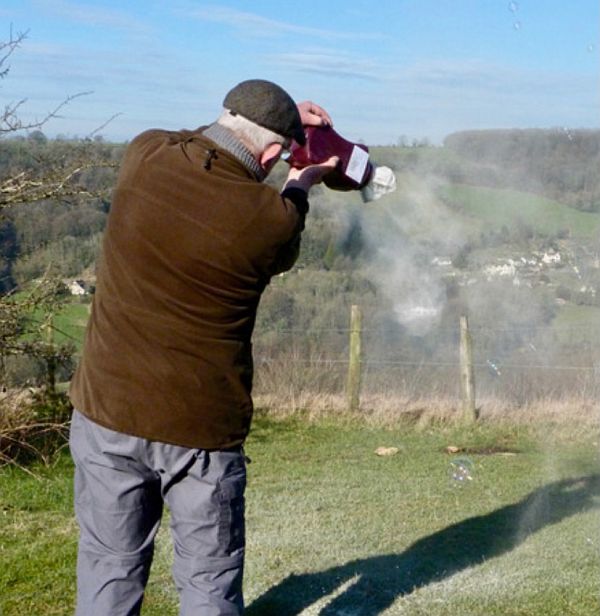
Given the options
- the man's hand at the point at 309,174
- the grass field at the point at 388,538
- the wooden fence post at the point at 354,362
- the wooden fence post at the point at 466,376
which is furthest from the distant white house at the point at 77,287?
the man's hand at the point at 309,174

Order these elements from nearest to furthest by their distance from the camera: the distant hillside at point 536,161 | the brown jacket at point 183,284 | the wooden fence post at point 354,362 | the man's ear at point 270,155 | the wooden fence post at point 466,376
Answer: the brown jacket at point 183,284 < the man's ear at point 270,155 < the distant hillside at point 536,161 < the wooden fence post at point 466,376 < the wooden fence post at point 354,362

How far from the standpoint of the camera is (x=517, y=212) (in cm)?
870

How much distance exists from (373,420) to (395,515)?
529cm

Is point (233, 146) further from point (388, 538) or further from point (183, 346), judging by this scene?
point (388, 538)

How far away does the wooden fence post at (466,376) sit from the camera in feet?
39.1

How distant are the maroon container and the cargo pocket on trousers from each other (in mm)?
1140

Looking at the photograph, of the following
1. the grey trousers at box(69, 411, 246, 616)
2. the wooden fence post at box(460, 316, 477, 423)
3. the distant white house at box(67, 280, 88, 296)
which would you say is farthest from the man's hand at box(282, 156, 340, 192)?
the wooden fence post at box(460, 316, 477, 423)

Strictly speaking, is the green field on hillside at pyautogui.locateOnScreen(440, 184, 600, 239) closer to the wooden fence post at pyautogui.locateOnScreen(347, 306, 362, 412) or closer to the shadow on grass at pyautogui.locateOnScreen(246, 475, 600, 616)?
the shadow on grass at pyautogui.locateOnScreen(246, 475, 600, 616)

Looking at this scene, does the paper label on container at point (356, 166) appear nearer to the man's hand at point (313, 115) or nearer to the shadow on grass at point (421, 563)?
the man's hand at point (313, 115)

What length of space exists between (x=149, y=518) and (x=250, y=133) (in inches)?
49.5

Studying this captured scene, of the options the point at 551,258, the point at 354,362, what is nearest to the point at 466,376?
the point at 354,362

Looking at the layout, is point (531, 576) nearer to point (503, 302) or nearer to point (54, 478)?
point (54, 478)

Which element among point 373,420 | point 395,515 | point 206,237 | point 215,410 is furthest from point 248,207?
point 373,420

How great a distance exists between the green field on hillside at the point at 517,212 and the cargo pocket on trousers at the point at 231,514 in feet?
14.1
